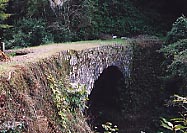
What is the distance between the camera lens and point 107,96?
1448 cm

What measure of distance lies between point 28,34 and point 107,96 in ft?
12.5

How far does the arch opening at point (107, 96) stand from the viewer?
13825 millimetres

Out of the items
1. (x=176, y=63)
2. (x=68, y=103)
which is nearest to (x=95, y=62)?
(x=176, y=63)

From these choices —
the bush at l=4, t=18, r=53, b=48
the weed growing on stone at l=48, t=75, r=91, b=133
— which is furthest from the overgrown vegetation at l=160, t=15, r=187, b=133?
the bush at l=4, t=18, r=53, b=48

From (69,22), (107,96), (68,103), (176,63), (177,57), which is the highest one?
(69,22)

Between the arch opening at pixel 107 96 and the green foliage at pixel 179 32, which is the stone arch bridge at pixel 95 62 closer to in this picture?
the arch opening at pixel 107 96

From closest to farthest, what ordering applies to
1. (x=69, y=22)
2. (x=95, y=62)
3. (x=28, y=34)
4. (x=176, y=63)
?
(x=176, y=63)
(x=95, y=62)
(x=28, y=34)
(x=69, y=22)

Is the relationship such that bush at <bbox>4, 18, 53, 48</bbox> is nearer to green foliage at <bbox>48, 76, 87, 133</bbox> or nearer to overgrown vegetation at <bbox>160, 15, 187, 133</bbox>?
overgrown vegetation at <bbox>160, 15, 187, 133</bbox>

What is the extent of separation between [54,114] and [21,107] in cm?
A: 139

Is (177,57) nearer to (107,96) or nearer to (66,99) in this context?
(107,96)

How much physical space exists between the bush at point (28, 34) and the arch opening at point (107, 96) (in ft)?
8.30

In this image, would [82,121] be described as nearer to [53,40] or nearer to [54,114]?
[54,114]

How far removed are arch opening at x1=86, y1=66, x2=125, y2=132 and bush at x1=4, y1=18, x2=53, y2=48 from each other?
2529 mm

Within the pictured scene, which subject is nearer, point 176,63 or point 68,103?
point 68,103
